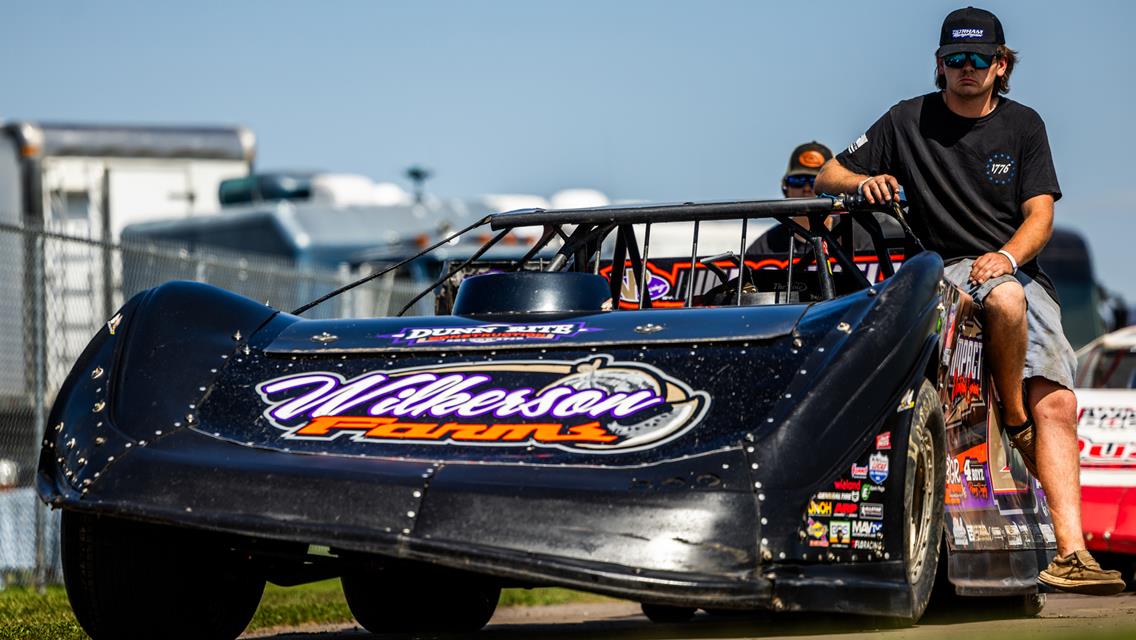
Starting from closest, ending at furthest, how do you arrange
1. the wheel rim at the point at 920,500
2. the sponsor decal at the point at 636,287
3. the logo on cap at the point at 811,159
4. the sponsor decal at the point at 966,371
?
1. the wheel rim at the point at 920,500
2. the sponsor decal at the point at 966,371
3. the sponsor decal at the point at 636,287
4. the logo on cap at the point at 811,159

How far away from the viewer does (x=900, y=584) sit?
411 cm

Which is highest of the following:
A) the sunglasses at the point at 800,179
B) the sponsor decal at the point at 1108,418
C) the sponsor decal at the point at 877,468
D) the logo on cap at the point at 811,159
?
the logo on cap at the point at 811,159

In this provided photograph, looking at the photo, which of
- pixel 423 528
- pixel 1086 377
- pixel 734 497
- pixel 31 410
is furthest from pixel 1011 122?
pixel 31 410

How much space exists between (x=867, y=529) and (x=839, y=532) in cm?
8

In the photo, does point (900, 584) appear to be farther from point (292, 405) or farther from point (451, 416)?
point (292, 405)

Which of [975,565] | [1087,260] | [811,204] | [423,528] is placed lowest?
[1087,260]

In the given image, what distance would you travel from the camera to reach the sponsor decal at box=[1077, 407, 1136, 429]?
8102 mm

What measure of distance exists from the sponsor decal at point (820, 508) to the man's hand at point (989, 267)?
66.7 inches

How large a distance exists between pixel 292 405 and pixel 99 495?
56 centimetres

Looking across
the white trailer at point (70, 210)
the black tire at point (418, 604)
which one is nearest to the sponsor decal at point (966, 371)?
the black tire at point (418, 604)

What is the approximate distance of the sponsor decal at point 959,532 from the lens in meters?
4.88

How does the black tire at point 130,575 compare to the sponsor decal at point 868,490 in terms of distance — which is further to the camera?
the black tire at point 130,575

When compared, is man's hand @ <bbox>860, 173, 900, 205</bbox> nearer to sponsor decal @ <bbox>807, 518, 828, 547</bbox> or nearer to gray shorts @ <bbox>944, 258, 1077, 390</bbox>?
gray shorts @ <bbox>944, 258, 1077, 390</bbox>

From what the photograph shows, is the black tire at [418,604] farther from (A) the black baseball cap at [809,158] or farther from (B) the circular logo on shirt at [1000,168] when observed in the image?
(A) the black baseball cap at [809,158]
